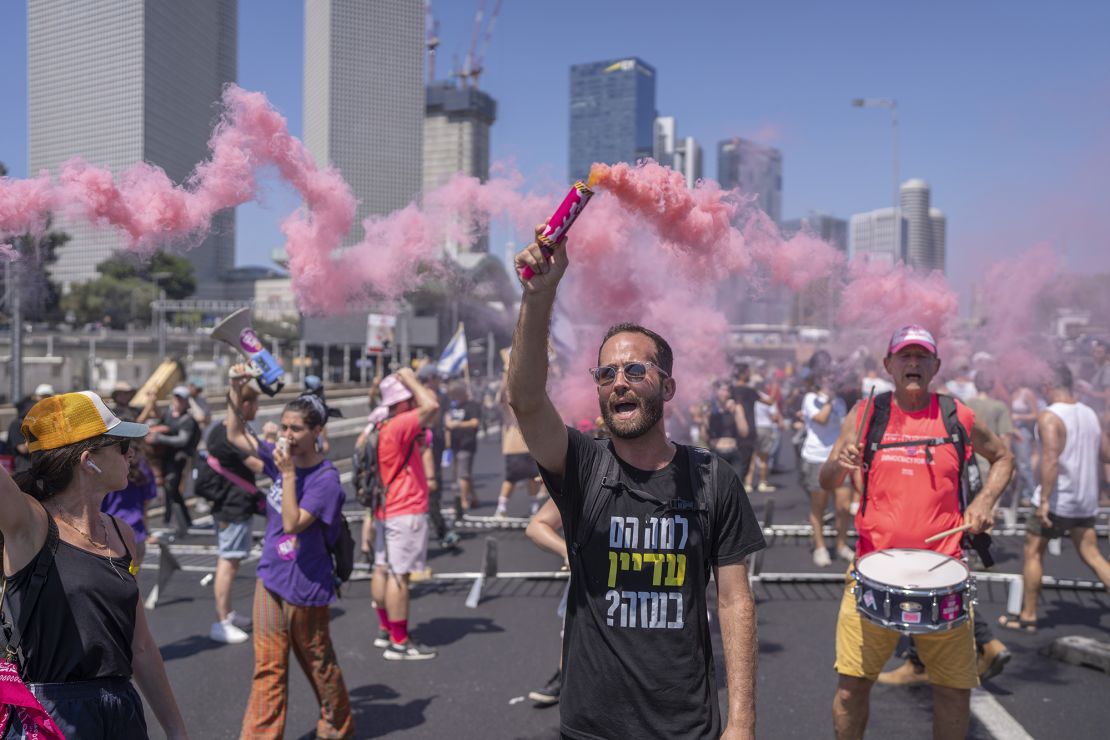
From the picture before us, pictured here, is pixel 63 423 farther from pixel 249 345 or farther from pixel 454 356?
pixel 454 356

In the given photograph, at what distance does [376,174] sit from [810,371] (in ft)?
18.2

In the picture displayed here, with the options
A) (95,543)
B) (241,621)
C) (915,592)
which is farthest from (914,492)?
(241,621)

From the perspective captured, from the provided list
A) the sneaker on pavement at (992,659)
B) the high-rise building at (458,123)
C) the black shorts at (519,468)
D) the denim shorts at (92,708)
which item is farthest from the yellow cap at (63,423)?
the high-rise building at (458,123)

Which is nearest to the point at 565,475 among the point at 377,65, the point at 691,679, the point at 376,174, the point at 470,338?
the point at 691,679

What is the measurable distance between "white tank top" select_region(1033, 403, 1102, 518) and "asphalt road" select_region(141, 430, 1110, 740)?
2.94 feet

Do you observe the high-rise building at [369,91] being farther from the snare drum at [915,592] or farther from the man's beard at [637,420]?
the man's beard at [637,420]

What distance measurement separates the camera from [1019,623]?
242 inches

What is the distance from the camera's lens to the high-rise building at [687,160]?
485cm

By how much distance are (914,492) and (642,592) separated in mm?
2082

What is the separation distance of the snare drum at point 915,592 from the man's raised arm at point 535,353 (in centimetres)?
Result: 199

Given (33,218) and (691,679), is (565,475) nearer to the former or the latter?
(691,679)

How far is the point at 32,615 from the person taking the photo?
2365mm

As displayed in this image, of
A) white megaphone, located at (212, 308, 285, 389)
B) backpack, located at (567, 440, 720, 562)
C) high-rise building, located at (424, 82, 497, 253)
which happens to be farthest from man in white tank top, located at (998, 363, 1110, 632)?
high-rise building, located at (424, 82, 497, 253)

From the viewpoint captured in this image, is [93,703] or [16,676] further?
[93,703]
